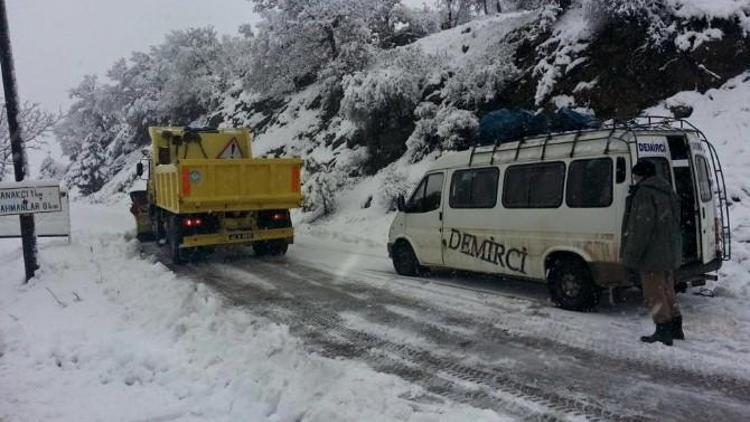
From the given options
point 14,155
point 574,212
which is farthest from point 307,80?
point 574,212

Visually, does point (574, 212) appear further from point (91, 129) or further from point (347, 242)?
point (91, 129)

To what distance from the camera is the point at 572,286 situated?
7.54 m

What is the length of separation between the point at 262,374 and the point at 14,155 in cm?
788

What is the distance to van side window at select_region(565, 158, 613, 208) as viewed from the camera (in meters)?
7.09

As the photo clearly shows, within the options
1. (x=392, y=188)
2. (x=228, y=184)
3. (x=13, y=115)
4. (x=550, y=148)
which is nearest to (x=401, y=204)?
(x=550, y=148)

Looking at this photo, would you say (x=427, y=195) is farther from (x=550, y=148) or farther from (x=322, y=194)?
(x=322, y=194)

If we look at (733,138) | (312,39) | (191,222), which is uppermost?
(312,39)

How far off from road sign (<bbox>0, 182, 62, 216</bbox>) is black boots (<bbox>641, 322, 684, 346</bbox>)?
31.8ft

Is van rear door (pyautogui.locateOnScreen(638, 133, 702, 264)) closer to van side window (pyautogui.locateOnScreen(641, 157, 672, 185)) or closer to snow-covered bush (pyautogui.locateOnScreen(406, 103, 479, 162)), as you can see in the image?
van side window (pyautogui.locateOnScreen(641, 157, 672, 185))

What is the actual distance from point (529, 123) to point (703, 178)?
7.55 ft

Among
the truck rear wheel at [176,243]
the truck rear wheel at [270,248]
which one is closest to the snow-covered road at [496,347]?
the truck rear wheel at [176,243]

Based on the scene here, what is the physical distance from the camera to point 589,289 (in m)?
7.38

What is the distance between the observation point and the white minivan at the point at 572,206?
7.03 metres

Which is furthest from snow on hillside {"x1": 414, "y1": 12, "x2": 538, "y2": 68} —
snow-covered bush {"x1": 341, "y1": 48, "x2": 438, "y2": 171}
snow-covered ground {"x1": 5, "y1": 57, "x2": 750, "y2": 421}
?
snow-covered ground {"x1": 5, "y1": 57, "x2": 750, "y2": 421}
